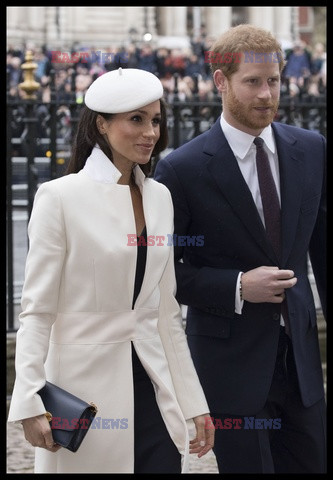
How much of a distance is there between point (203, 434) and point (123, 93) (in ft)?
3.55

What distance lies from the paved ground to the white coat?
2024 millimetres

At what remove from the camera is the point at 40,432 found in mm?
3254

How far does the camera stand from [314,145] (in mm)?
4066

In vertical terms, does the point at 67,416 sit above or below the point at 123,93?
below

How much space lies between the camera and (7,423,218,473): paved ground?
546 cm

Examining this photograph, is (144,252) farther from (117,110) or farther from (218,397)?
(218,397)

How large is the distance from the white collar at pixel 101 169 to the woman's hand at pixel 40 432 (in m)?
0.73

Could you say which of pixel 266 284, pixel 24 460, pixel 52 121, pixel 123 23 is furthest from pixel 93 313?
pixel 123 23

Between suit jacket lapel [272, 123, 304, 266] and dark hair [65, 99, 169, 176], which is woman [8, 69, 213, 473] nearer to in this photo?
dark hair [65, 99, 169, 176]

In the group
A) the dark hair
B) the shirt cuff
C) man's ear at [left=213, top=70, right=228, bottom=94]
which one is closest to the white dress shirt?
man's ear at [left=213, top=70, right=228, bottom=94]

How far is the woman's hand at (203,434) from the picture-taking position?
3569mm

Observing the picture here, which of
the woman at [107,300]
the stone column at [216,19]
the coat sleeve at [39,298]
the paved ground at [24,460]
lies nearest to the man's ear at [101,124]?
the woman at [107,300]

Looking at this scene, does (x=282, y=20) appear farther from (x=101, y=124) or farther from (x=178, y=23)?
(x=101, y=124)
